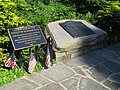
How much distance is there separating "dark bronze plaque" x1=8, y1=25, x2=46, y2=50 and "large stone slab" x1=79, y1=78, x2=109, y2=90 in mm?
1402

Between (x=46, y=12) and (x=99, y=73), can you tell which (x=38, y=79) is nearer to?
(x=99, y=73)

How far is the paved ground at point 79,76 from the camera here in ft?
18.1

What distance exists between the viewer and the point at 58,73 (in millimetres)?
6094

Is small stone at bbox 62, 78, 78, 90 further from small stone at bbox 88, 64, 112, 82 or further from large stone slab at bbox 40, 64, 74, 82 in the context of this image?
small stone at bbox 88, 64, 112, 82

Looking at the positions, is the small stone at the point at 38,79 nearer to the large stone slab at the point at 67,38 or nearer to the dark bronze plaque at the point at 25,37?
the dark bronze plaque at the point at 25,37

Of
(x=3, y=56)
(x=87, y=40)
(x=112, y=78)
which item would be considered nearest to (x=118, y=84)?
(x=112, y=78)

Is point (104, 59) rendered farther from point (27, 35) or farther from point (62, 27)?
point (27, 35)

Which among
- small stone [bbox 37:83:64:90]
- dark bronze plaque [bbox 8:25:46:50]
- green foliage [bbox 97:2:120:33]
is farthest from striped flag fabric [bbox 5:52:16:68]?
green foliage [bbox 97:2:120:33]

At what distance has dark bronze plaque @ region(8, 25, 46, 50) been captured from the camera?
5633 mm

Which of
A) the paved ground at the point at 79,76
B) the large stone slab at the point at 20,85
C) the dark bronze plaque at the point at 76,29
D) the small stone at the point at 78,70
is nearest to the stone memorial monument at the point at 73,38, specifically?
the dark bronze plaque at the point at 76,29

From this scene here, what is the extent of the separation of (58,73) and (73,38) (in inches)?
51.8

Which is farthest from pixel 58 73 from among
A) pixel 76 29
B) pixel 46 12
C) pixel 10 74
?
pixel 46 12

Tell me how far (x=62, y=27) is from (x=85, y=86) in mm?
2417

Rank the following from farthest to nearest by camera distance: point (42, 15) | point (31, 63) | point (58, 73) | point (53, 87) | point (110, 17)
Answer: point (42, 15)
point (110, 17)
point (58, 73)
point (31, 63)
point (53, 87)
